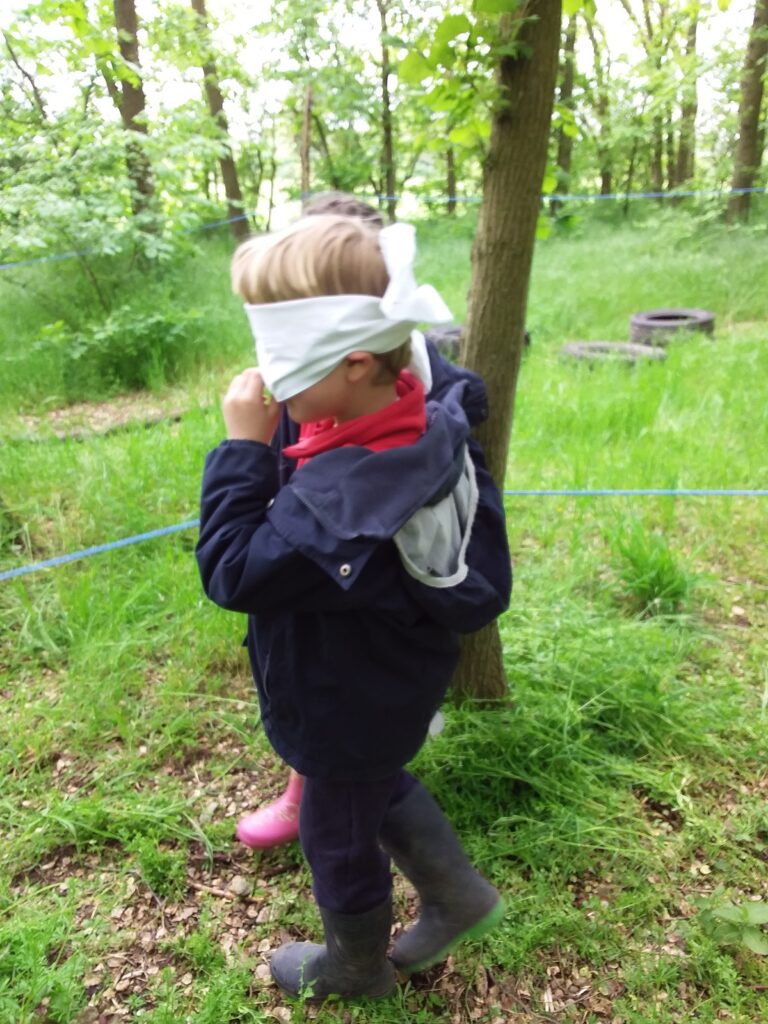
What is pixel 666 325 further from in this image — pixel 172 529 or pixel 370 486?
pixel 370 486

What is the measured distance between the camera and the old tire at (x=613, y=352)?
17.8 feet

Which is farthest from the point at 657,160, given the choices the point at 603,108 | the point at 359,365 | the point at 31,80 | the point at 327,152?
the point at 359,365

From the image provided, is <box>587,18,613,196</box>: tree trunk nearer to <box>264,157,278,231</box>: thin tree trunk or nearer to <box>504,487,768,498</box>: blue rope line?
<box>264,157,278,231</box>: thin tree trunk

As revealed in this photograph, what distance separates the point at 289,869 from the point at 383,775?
728 mm

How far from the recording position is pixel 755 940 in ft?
5.16

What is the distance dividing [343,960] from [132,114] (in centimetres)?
767

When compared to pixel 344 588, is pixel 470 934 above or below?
below

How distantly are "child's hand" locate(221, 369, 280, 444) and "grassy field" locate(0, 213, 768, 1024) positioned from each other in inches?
46.3

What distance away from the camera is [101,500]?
11.0 ft

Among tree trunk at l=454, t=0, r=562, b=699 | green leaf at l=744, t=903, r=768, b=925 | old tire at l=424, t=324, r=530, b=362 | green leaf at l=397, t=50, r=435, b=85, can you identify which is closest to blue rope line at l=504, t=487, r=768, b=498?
tree trunk at l=454, t=0, r=562, b=699

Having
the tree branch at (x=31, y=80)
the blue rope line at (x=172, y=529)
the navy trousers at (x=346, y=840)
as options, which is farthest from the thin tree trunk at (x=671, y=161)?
the navy trousers at (x=346, y=840)

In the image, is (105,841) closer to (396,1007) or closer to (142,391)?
(396,1007)

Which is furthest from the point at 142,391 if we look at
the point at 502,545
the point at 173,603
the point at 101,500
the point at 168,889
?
the point at 502,545

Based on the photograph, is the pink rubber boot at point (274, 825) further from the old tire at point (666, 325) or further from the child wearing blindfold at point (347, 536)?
the old tire at point (666, 325)
